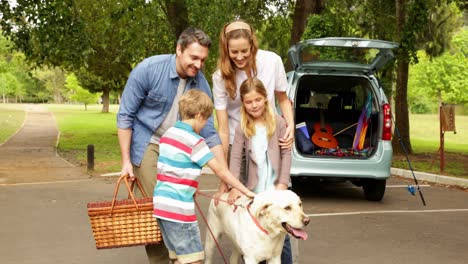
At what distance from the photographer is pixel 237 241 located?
450 centimetres

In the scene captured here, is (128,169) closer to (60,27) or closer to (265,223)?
(265,223)

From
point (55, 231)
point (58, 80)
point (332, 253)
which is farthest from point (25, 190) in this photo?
point (58, 80)

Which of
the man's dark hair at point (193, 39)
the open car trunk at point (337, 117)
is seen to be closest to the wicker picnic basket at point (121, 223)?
the man's dark hair at point (193, 39)

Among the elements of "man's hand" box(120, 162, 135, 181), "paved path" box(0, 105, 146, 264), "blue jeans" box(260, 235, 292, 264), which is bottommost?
"paved path" box(0, 105, 146, 264)

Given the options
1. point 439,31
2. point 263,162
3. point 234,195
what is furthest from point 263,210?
point 439,31

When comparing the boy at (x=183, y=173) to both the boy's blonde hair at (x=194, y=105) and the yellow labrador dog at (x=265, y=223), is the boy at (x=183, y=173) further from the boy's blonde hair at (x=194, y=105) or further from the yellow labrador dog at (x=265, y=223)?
→ the yellow labrador dog at (x=265, y=223)

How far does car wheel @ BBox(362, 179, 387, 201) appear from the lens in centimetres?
977

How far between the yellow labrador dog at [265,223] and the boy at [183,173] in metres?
0.35

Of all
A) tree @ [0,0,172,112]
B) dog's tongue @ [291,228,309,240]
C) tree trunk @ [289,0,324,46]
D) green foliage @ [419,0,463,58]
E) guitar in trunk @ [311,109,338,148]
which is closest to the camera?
dog's tongue @ [291,228,309,240]

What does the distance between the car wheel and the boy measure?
6023 mm

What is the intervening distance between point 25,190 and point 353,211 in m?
5.72

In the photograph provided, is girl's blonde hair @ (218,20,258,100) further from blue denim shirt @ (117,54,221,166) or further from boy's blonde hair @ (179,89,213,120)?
boy's blonde hair @ (179,89,213,120)

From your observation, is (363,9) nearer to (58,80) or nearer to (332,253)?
(332,253)

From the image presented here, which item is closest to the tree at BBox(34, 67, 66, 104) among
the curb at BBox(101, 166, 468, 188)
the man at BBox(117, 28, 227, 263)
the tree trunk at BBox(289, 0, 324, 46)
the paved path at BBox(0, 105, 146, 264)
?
the tree trunk at BBox(289, 0, 324, 46)
